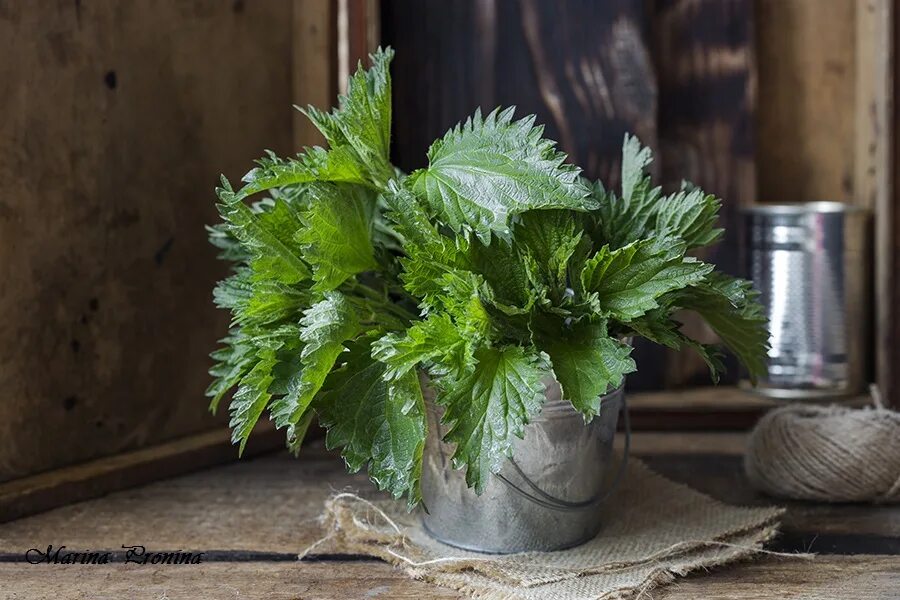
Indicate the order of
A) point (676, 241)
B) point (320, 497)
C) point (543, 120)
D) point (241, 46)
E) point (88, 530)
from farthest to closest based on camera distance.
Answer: point (543, 120) < point (241, 46) < point (320, 497) < point (88, 530) < point (676, 241)

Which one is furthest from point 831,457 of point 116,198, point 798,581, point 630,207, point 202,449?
point 116,198

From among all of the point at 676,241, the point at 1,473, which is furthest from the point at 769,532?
the point at 1,473

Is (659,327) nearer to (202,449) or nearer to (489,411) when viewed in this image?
(489,411)

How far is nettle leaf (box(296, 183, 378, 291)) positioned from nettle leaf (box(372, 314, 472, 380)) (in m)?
0.08

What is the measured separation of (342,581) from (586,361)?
0.88 ft

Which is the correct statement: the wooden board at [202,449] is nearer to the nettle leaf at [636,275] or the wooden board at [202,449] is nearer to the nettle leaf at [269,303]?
the nettle leaf at [269,303]

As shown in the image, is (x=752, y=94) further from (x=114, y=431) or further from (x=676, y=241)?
(x=114, y=431)

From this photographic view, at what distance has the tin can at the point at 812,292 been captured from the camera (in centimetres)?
125

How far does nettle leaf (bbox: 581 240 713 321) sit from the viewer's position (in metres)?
0.76

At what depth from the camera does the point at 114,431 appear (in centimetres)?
106

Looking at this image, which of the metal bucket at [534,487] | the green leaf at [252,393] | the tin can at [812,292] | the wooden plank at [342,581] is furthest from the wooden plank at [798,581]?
the tin can at [812,292]

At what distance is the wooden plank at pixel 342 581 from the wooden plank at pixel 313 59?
1.85 feet

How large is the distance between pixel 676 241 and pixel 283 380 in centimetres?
33

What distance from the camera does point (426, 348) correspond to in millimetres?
763
